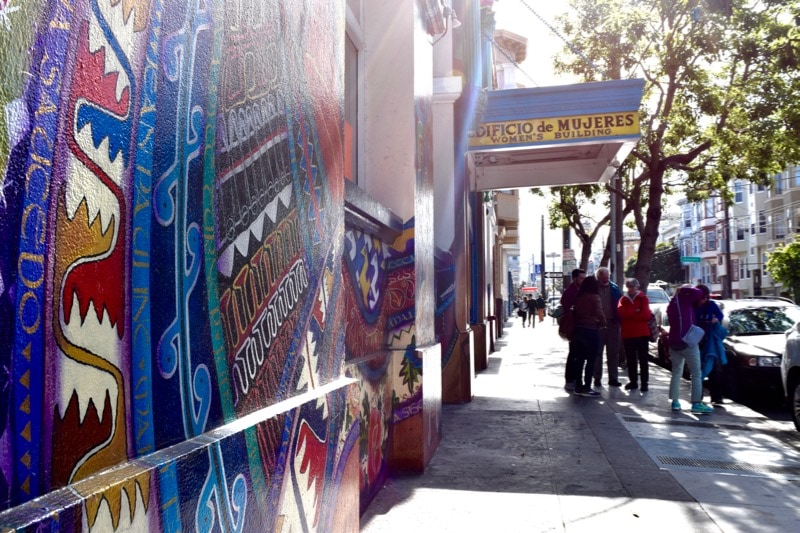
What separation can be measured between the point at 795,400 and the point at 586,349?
300 centimetres

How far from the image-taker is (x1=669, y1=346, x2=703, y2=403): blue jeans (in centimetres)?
921

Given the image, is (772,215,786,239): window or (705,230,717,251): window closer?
(772,215,786,239): window

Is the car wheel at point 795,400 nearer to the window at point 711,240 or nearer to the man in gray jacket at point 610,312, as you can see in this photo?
the man in gray jacket at point 610,312

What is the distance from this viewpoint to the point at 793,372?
27.2 feet

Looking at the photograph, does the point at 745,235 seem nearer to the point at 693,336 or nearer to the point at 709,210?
the point at 709,210

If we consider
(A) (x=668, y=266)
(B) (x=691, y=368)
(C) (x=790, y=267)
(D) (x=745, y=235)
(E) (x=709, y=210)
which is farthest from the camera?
(A) (x=668, y=266)

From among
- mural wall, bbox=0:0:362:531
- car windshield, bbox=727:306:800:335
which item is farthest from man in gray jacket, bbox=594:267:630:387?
mural wall, bbox=0:0:362:531

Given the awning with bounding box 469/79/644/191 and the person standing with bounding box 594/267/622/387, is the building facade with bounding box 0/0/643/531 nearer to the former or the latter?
the awning with bounding box 469/79/644/191

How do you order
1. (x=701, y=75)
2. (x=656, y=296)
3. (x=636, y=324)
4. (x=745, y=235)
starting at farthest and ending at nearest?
(x=745, y=235)
(x=656, y=296)
(x=701, y=75)
(x=636, y=324)

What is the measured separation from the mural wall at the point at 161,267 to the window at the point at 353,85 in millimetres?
2166

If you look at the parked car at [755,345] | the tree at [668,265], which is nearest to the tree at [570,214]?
the parked car at [755,345]

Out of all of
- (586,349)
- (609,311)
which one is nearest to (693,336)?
(586,349)

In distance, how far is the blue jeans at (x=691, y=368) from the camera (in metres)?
9.21

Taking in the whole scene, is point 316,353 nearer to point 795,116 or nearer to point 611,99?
point 611,99
